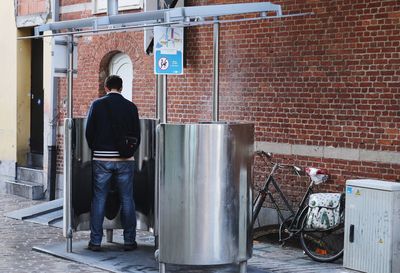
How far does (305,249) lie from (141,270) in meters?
2.15

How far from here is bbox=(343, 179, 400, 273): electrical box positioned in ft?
29.2

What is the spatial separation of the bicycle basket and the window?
19.5 feet

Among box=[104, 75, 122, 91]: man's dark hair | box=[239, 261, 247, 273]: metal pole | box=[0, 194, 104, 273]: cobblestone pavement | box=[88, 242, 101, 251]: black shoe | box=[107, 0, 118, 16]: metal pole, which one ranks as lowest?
box=[0, 194, 104, 273]: cobblestone pavement

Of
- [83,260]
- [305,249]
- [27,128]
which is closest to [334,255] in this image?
[305,249]

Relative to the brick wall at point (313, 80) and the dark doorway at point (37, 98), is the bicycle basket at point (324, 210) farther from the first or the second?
the dark doorway at point (37, 98)

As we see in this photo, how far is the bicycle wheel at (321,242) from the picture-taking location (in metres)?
10.4

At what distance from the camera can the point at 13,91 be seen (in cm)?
1850

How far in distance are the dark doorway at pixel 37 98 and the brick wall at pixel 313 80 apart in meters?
5.39

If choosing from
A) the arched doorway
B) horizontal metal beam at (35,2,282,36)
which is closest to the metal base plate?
horizontal metal beam at (35,2,282,36)

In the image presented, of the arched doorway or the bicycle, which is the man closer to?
the bicycle

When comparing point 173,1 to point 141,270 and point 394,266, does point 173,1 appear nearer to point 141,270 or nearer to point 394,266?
point 141,270

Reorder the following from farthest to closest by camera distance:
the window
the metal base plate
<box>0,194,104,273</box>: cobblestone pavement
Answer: the window < <box>0,194,104,273</box>: cobblestone pavement < the metal base plate

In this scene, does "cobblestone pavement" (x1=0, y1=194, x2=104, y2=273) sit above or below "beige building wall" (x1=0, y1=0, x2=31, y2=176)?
below

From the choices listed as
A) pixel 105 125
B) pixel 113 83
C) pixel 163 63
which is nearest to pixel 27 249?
pixel 105 125
